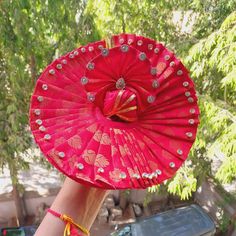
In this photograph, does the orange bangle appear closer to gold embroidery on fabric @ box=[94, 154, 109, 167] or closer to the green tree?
gold embroidery on fabric @ box=[94, 154, 109, 167]

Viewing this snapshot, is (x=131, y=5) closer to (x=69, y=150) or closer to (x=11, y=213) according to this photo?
(x=69, y=150)

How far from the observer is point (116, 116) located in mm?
896

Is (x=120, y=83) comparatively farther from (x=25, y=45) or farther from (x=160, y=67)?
(x=25, y=45)

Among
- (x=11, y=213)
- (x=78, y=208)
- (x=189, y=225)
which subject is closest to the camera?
(x=78, y=208)

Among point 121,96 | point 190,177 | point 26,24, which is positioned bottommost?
A: point 190,177

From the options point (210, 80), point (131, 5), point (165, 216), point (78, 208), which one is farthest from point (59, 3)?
point (165, 216)

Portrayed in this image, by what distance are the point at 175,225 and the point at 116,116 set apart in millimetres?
3194

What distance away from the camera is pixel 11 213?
457 cm

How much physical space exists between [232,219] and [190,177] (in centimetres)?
143

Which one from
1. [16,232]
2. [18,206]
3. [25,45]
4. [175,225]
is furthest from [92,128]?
[18,206]

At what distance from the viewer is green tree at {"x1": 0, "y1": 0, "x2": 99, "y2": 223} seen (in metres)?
2.47

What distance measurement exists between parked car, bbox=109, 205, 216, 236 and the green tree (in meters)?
1.59

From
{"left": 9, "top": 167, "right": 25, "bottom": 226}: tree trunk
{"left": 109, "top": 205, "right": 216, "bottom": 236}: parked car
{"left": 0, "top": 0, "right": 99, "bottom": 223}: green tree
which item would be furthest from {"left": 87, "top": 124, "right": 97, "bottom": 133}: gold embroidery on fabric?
{"left": 9, "top": 167, "right": 25, "bottom": 226}: tree trunk

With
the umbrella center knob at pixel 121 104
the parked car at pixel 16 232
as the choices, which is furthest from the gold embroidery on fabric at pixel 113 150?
the parked car at pixel 16 232
